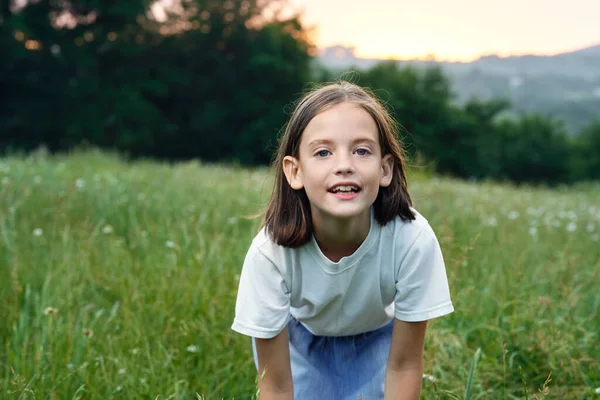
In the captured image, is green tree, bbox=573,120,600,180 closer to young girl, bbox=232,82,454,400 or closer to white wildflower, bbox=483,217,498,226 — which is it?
white wildflower, bbox=483,217,498,226

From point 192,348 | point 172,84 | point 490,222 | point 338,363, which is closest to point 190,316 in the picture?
point 192,348

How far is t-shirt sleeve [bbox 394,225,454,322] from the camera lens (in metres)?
1.76

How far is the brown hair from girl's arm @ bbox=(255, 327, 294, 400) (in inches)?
12.3

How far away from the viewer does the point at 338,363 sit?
83.2 inches

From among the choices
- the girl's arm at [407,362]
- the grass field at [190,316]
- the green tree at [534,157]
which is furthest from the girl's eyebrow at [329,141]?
the green tree at [534,157]

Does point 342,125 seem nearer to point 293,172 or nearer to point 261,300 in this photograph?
point 293,172

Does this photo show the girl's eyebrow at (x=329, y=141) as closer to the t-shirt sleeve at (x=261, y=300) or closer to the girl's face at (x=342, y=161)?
the girl's face at (x=342, y=161)

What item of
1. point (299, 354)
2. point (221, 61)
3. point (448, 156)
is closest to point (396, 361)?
point (299, 354)

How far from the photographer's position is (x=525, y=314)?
2490 millimetres

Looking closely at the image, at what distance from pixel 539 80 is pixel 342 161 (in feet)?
353

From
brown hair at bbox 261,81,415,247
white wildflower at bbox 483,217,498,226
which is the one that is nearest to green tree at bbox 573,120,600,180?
white wildflower at bbox 483,217,498,226

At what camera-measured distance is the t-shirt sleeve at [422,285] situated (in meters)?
1.76

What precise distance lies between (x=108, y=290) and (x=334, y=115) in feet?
5.59

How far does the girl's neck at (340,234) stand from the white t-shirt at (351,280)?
0.11ft
